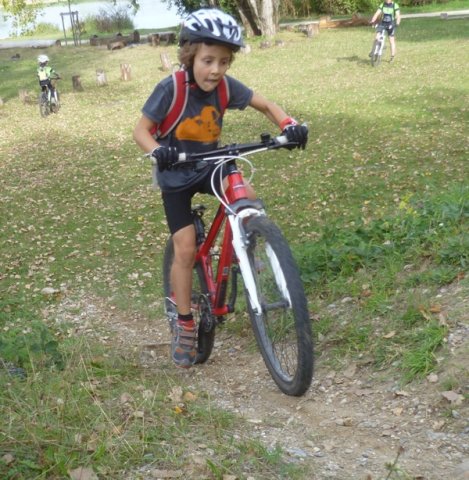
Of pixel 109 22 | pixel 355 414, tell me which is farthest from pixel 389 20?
pixel 109 22

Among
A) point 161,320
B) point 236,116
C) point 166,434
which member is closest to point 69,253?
point 161,320

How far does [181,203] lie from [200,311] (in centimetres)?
82

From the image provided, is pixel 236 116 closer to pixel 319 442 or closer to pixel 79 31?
pixel 319 442

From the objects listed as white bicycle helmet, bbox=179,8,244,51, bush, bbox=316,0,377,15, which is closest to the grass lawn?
white bicycle helmet, bbox=179,8,244,51

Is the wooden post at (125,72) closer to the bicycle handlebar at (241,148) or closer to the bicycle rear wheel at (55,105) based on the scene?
the bicycle rear wheel at (55,105)

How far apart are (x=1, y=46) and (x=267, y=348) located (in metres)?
Answer: 41.5

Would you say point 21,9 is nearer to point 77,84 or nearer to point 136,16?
point 77,84

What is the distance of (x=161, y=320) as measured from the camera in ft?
22.2

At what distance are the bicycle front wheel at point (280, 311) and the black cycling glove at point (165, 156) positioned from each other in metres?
0.54

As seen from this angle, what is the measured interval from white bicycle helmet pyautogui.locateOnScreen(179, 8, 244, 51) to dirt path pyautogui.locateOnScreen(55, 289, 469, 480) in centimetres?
206

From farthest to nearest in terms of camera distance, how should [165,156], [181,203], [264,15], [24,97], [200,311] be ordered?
[264,15] → [24,97] → [200,311] → [181,203] → [165,156]

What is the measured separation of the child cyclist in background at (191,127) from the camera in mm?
4277

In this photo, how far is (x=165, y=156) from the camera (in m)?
4.12

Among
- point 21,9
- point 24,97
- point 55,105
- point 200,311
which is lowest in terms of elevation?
point 200,311
